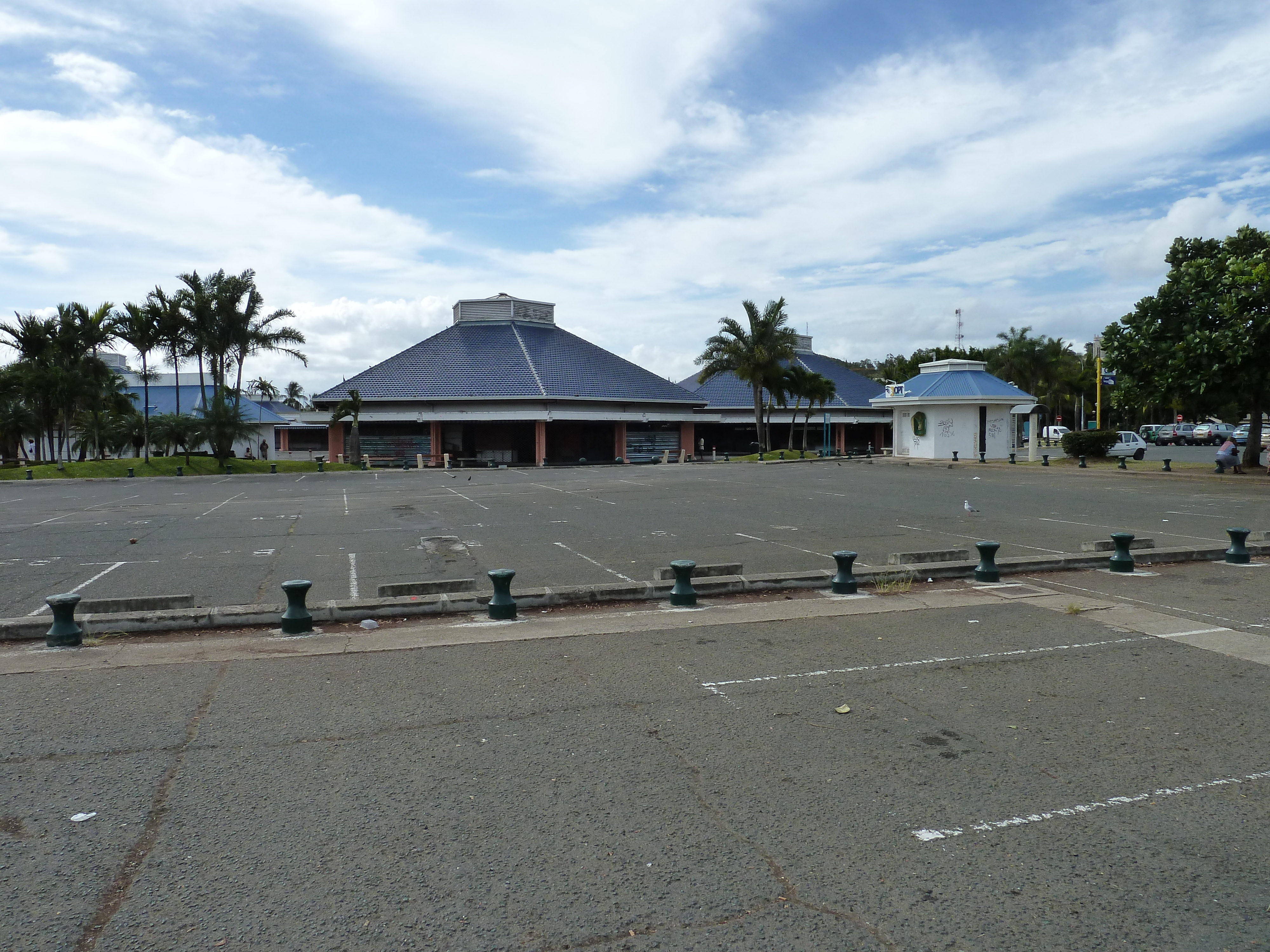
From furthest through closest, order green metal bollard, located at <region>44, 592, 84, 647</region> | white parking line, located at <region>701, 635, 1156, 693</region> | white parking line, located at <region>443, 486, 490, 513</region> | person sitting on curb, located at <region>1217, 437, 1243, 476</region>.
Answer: person sitting on curb, located at <region>1217, 437, 1243, 476</region>, white parking line, located at <region>443, 486, 490, 513</region>, green metal bollard, located at <region>44, 592, 84, 647</region>, white parking line, located at <region>701, 635, 1156, 693</region>

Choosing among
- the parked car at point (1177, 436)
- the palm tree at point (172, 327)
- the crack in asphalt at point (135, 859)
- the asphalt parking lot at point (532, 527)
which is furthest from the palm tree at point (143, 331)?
the parked car at point (1177, 436)

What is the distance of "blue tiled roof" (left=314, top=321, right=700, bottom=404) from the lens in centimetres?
5612

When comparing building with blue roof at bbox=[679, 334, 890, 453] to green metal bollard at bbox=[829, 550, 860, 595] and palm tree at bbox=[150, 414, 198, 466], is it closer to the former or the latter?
palm tree at bbox=[150, 414, 198, 466]

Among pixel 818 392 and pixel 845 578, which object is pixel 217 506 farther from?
pixel 818 392

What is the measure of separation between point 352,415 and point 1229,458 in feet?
145

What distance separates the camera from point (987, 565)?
10562 millimetres

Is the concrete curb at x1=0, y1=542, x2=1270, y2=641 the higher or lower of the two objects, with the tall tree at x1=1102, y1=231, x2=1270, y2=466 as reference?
lower

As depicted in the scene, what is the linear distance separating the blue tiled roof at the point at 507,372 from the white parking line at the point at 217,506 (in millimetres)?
27911

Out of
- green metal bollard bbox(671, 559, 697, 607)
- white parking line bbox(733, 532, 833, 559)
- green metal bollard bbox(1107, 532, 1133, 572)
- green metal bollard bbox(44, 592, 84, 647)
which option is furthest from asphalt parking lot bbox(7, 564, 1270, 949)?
white parking line bbox(733, 532, 833, 559)

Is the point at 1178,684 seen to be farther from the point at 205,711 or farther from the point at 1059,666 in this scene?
the point at 205,711

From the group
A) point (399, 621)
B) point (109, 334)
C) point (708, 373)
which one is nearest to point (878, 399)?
point (708, 373)

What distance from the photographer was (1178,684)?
641 cm

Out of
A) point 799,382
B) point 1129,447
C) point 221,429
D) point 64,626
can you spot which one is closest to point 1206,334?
point 1129,447

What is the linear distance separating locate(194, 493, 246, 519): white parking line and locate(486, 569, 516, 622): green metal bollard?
45.9 ft
